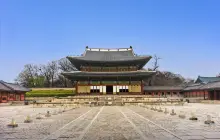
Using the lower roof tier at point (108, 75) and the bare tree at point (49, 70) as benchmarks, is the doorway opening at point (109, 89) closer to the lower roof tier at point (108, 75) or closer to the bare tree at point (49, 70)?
the lower roof tier at point (108, 75)

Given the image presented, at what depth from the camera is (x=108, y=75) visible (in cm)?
5716

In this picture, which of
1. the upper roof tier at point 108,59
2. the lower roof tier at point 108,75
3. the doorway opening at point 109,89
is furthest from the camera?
the upper roof tier at point 108,59

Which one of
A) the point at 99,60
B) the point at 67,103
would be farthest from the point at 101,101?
the point at 99,60

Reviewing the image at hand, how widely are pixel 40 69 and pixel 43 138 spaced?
3448 inches

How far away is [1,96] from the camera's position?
172ft

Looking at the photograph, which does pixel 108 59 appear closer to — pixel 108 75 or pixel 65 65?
pixel 108 75

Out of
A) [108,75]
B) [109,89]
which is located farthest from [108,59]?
[109,89]

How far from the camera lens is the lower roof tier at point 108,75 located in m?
56.6

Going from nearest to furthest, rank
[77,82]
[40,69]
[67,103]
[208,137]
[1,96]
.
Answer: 1. [208,137]
2. [67,103]
3. [1,96]
4. [77,82]
5. [40,69]

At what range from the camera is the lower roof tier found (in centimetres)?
5656

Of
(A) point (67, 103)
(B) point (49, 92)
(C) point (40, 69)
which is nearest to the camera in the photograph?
(A) point (67, 103)

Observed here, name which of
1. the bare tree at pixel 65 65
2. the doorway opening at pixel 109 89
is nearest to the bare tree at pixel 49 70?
the bare tree at pixel 65 65

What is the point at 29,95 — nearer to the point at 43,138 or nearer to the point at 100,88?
the point at 100,88

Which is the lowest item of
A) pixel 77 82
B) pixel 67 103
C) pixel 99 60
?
pixel 67 103
